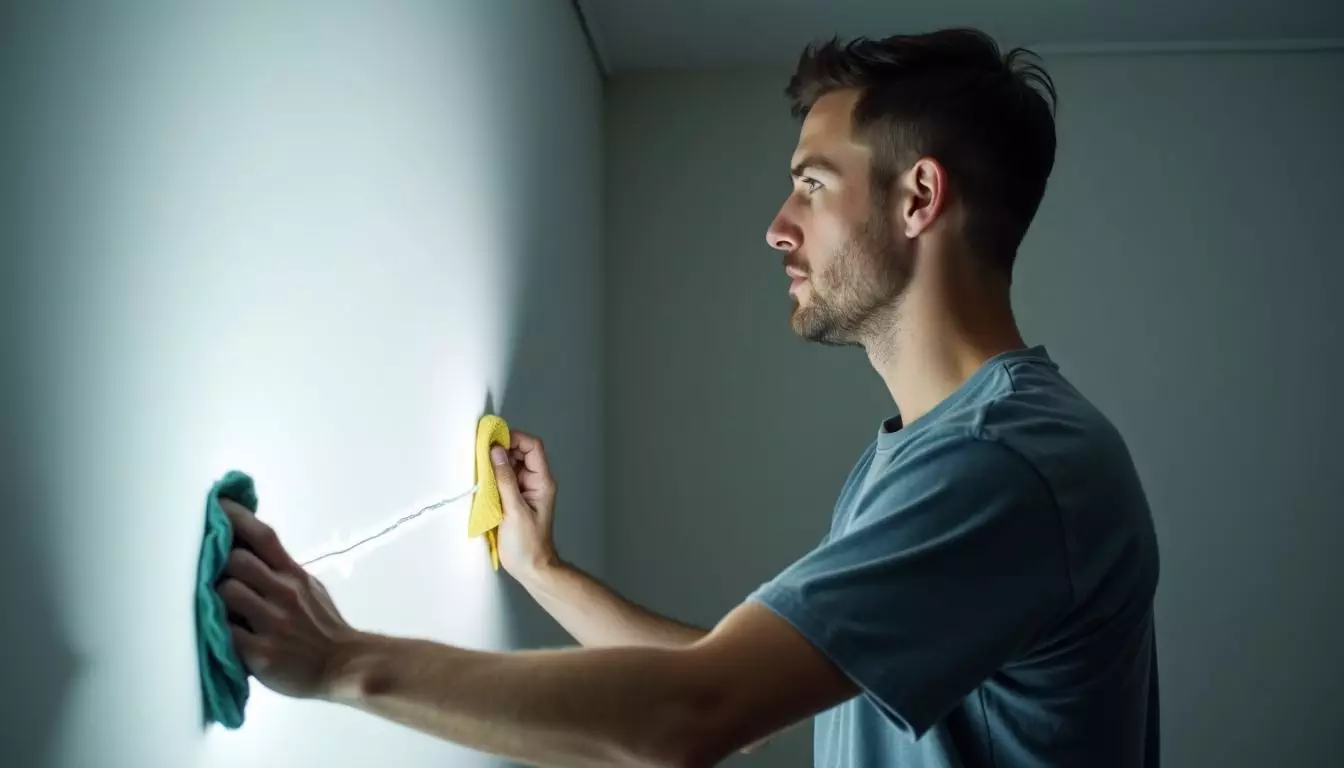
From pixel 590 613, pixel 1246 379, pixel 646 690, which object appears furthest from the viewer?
pixel 1246 379

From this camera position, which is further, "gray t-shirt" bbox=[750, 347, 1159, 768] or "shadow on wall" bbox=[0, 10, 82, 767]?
"gray t-shirt" bbox=[750, 347, 1159, 768]

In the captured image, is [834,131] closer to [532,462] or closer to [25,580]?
[532,462]

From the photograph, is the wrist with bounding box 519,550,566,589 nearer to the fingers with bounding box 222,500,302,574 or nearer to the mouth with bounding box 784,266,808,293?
the mouth with bounding box 784,266,808,293

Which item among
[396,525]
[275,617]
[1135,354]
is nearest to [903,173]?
[396,525]

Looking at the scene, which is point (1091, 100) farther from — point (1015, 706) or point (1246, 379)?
point (1015, 706)

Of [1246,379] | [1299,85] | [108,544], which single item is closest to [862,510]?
[108,544]

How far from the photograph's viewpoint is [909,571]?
76 centimetres

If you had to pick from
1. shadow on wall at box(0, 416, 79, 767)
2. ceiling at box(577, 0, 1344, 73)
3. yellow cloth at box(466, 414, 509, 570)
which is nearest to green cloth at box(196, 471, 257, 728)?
shadow on wall at box(0, 416, 79, 767)

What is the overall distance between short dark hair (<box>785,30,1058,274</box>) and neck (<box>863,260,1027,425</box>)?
0.16 feet

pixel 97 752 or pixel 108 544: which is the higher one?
pixel 108 544

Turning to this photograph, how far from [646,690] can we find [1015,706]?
1.26ft

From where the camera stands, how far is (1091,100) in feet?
8.95

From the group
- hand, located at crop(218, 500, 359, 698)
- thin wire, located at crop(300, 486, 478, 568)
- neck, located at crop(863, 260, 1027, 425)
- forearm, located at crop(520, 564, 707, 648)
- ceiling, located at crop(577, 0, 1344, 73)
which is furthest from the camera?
ceiling, located at crop(577, 0, 1344, 73)

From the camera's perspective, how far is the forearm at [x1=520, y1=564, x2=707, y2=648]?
137 centimetres
